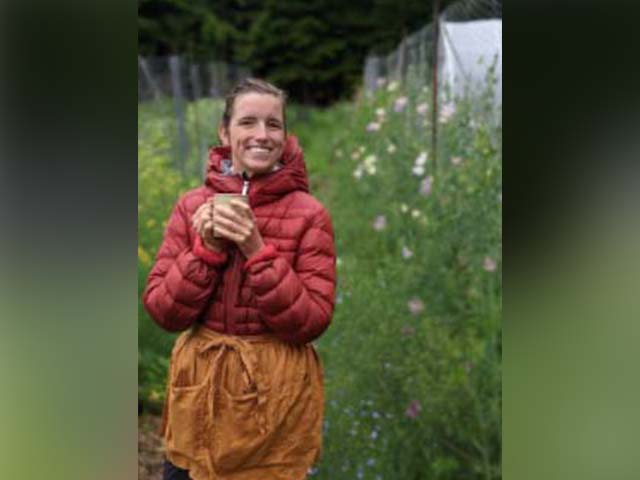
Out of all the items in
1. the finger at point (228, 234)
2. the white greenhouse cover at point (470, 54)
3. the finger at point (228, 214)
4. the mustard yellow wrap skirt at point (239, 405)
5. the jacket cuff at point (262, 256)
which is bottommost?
the mustard yellow wrap skirt at point (239, 405)

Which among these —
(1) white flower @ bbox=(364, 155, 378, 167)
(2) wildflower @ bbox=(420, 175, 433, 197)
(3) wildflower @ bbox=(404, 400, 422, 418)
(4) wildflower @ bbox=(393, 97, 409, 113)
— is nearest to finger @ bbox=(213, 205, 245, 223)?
(3) wildflower @ bbox=(404, 400, 422, 418)

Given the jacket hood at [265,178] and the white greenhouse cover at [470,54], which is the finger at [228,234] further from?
the white greenhouse cover at [470,54]

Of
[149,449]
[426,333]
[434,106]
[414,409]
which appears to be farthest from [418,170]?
[149,449]

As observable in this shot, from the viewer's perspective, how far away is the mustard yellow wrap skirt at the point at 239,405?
6.47ft

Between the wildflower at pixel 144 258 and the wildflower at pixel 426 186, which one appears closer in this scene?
the wildflower at pixel 144 258

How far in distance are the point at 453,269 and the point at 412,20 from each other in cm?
262

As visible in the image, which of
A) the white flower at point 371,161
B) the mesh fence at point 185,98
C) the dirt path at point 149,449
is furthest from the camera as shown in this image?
the mesh fence at point 185,98

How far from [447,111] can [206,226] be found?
2.23 metres

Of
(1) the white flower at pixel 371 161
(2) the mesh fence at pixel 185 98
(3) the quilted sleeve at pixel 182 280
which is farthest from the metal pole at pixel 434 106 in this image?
(3) the quilted sleeve at pixel 182 280

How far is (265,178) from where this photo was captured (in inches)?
79.0
